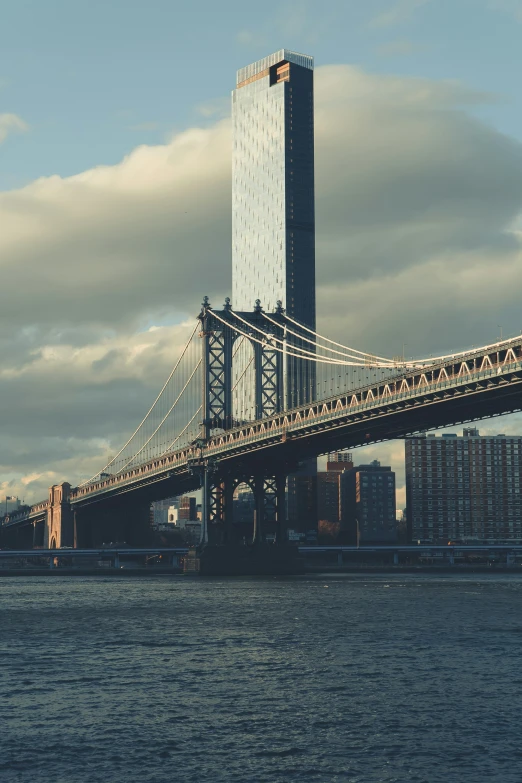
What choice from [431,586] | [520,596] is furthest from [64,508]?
[520,596]

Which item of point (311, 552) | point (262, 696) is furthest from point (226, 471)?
point (262, 696)

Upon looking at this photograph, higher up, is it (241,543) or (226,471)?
(226,471)

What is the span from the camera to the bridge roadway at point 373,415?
78000 millimetres

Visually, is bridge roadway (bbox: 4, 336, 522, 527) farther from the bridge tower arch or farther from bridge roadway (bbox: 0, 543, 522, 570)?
bridge roadway (bbox: 0, 543, 522, 570)

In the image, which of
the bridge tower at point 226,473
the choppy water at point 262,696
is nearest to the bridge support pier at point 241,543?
the bridge tower at point 226,473

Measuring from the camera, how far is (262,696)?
3512cm

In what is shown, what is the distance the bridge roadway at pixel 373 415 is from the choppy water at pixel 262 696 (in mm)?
19739

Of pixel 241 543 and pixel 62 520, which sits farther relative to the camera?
pixel 62 520

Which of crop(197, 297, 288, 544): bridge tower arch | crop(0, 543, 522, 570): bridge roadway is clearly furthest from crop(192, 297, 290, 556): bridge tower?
crop(0, 543, 522, 570): bridge roadway

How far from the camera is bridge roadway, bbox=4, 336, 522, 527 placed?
256 ft

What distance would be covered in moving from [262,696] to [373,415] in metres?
58.7

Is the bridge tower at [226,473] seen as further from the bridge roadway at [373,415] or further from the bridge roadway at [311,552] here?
the bridge roadway at [311,552]

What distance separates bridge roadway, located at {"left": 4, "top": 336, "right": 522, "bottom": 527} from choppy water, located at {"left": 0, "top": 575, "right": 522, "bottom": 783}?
19739mm

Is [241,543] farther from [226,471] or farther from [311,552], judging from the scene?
[311,552]
